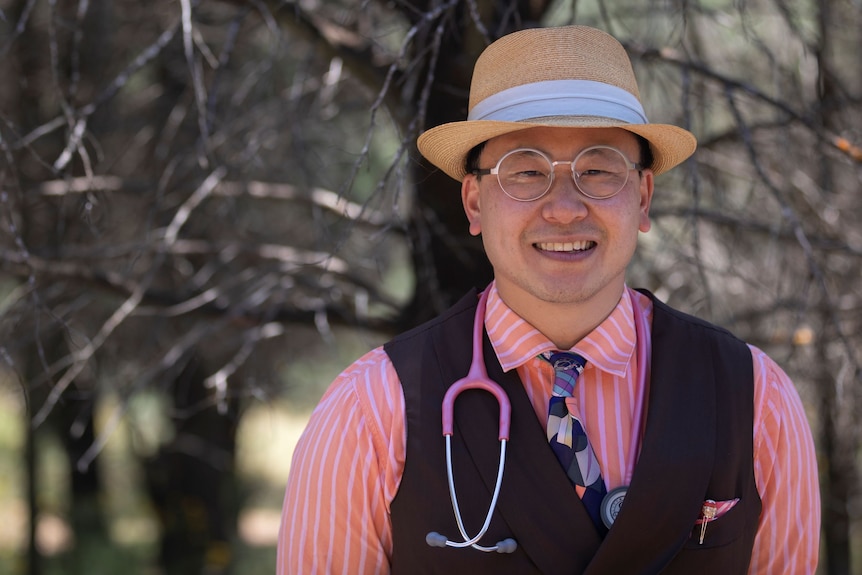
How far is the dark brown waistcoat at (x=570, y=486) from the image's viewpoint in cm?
166

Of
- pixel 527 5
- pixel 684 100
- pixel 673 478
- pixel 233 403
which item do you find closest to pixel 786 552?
pixel 673 478

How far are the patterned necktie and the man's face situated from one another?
17 centimetres

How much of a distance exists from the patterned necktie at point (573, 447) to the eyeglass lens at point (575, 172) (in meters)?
0.34

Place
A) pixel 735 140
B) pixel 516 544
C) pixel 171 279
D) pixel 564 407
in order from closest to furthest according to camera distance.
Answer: pixel 516 544 → pixel 564 407 → pixel 735 140 → pixel 171 279

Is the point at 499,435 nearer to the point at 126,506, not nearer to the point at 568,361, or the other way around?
the point at 568,361

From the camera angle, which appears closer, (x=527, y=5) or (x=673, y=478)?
→ (x=673, y=478)

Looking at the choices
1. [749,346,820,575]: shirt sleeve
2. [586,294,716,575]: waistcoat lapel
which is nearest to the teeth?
[586,294,716,575]: waistcoat lapel

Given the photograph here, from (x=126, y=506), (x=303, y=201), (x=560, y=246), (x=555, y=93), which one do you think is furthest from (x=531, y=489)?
(x=126, y=506)

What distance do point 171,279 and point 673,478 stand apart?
4.91 m

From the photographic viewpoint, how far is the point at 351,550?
1745 millimetres

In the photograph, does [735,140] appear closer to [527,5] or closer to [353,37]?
[527,5]

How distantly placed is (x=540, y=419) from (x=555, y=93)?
614 mm

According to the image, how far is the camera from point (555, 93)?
6.00 ft

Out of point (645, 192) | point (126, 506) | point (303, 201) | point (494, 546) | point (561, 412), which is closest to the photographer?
point (494, 546)
